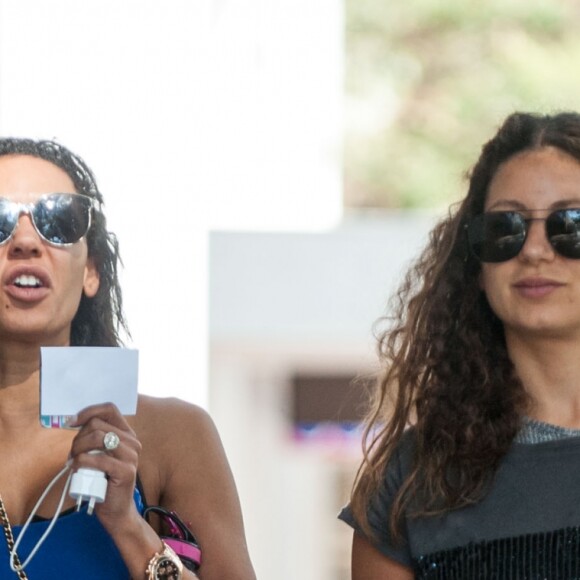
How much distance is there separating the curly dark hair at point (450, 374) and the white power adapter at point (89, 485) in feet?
2.19

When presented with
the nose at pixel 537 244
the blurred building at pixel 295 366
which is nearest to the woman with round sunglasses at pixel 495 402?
the nose at pixel 537 244

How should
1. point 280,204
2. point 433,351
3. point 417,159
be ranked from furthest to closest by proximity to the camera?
point 417,159
point 280,204
point 433,351

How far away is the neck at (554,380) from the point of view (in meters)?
3.26

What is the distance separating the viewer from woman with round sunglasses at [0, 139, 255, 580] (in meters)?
3.00

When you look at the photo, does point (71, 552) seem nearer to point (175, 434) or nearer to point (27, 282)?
point (175, 434)

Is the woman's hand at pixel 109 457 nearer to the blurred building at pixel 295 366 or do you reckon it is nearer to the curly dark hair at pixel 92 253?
the curly dark hair at pixel 92 253

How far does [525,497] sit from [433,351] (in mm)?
506

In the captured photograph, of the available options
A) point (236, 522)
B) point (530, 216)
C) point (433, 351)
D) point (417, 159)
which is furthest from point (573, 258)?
point (417, 159)

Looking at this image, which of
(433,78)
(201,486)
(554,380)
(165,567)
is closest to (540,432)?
(554,380)

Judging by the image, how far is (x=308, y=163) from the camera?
1136 centimetres

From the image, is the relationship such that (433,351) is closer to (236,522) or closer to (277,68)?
(236,522)

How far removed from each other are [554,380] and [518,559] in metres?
0.43

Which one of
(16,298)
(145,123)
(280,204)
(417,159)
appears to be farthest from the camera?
(417,159)

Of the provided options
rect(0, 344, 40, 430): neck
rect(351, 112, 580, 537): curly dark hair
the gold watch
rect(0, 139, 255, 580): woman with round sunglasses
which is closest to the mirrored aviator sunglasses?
rect(0, 139, 255, 580): woman with round sunglasses
